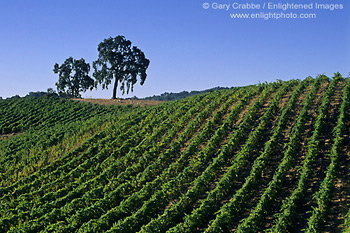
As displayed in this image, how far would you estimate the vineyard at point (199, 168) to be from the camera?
546 inches

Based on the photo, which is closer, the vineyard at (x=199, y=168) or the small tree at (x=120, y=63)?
the vineyard at (x=199, y=168)


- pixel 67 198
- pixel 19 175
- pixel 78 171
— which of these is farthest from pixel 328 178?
pixel 19 175

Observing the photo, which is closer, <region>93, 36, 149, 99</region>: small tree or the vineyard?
the vineyard

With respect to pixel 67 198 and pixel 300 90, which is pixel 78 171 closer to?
pixel 67 198

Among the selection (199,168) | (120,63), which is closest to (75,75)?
(120,63)

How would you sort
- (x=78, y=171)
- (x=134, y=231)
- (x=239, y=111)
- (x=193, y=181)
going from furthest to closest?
1. (x=239, y=111)
2. (x=78, y=171)
3. (x=193, y=181)
4. (x=134, y=231)

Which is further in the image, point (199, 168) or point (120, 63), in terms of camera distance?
point (120, 63)

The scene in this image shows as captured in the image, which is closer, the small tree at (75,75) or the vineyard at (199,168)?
the vineyard at (199,168)

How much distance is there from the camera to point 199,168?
727 inches

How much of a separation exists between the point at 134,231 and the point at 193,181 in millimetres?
4134

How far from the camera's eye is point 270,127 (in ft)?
72.5

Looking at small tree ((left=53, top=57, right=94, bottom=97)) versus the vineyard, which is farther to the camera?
small tree ((left=53, top=57, right=94, bottom=97))

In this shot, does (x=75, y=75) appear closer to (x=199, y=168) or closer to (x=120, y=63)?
(x=120, y=63)

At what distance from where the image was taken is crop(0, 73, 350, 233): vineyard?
13867mm
